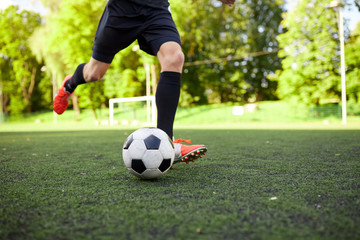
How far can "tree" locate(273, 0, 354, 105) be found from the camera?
17.6 m

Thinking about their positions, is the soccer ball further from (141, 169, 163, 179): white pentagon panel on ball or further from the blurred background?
the blurred background

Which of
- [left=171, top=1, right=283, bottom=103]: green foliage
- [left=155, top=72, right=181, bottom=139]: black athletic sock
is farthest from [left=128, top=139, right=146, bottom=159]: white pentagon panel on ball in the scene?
[left=171, top=1, right=283, bottom=103]: green foliage

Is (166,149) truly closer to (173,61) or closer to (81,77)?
(173,61)

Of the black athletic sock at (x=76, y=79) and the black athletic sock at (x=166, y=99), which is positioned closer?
the black athletic sock at (x=166, y=99)

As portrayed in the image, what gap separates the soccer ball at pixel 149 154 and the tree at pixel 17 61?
34.4 m

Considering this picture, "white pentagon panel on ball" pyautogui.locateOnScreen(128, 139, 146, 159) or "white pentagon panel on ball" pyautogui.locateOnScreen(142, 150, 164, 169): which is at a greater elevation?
"white pentagon panel on ball" pyautogui.locateOnScreen(128, 139, 146, 159)

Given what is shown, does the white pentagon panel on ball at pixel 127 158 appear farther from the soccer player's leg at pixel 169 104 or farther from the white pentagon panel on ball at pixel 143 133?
the soccer player's leg at pixel 169 104

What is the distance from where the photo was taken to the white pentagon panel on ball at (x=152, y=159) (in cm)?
212

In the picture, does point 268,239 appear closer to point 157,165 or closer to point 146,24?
point 157,165

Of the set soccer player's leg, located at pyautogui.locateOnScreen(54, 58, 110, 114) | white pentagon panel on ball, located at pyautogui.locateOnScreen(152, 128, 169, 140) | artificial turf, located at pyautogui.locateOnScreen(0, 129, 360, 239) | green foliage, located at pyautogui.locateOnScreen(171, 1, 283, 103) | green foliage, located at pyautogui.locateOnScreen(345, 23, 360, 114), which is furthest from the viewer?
green foliage, located at pyautogui.locateOnScreen(171, 1, 283, 103)

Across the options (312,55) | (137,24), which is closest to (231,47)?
(312,55)

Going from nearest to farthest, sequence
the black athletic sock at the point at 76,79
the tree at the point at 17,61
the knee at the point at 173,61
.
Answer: the knee at the point at 173,61 → the black athletic sock at the point at 76,79 → the tree at the point at 17,61

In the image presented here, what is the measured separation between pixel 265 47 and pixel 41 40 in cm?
2018

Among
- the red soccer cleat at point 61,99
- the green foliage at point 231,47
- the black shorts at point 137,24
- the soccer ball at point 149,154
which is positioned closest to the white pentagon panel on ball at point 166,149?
the soccer ball at point 149,154
